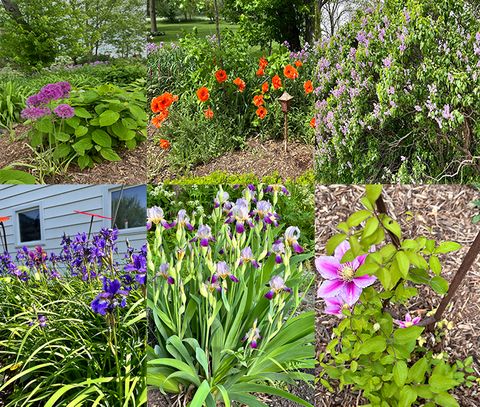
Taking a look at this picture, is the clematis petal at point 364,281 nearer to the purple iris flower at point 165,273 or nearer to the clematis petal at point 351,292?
the clematis petal at point 351,292

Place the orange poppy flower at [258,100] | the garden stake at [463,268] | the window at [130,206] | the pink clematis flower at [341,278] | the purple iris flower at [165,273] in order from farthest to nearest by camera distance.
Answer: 1. the orange poppy flower at [258,100]
2. the window at [130,206]
3. the purple iris flower at [165,273]
4. the pink clematis flower at [341,278]
5. the garden stake at [463,268]

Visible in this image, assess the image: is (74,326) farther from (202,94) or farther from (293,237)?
(202,94)

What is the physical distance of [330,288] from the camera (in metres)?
2.04

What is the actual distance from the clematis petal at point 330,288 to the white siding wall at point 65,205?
823mm

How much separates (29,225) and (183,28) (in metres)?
1.16

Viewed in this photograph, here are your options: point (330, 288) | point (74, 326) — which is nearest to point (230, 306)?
point (330, 288)

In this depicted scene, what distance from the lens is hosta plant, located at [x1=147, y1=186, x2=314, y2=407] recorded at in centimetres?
213

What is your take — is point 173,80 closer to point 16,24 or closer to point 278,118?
point 278,118

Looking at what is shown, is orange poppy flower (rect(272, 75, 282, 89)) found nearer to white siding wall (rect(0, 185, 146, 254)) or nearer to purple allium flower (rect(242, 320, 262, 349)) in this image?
white siding wall (rect(0, 185, 146, 254))

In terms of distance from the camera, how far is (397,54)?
2102mm

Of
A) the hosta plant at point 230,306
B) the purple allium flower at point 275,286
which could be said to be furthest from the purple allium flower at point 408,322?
the purple allium flower at point 275,286

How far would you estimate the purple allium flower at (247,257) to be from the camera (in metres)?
2.12

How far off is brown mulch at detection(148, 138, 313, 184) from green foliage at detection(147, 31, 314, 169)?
33 millimetres

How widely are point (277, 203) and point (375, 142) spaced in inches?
19.4
